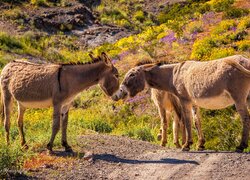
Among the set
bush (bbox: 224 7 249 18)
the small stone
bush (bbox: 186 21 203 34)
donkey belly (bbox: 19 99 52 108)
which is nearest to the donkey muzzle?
A: donkey belly (bbox: 19 99 52 108)

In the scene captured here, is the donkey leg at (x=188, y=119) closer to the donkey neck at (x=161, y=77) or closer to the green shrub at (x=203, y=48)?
the donkey neck at (x=161, y=77)

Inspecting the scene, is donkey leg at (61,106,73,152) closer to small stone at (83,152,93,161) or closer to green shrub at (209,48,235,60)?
small stone at (83,152,93,161)

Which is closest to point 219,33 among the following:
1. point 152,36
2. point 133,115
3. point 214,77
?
point 152,36

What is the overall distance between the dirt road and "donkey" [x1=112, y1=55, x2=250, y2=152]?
78 cm

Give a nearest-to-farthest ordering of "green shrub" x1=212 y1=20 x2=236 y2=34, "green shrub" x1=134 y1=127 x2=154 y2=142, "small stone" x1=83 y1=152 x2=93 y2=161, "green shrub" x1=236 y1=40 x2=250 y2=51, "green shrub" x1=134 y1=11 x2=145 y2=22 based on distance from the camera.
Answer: "small stone" x1=83 y1=152 x2=93 y2=161 < "green shrub" x1=134 y1=127 x2=154 y2=142 < "green shrub" x1=236 y1=40 x2=250 y2=51 < "green shrub" x1=212 y1=20 x2=236 y2=34 < "green shrub" x1=134 y1=11 x2=145 y2=22

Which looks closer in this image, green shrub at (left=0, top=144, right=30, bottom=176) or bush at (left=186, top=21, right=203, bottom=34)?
green shrub at (left=0, top=144, right=30, bottom=176)

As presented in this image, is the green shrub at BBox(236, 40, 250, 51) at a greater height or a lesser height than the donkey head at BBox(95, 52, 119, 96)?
greater

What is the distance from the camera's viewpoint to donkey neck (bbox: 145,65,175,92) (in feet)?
37.2

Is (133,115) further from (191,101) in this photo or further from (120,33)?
(120,33)

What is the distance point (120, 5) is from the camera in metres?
55.2

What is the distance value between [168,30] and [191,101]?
80.4ft

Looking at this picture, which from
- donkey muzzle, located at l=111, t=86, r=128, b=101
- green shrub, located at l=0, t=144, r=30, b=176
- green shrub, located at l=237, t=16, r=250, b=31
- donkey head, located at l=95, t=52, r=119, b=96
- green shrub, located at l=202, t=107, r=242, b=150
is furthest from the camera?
green shrub, located at l=237, t=16, r=250, b=31

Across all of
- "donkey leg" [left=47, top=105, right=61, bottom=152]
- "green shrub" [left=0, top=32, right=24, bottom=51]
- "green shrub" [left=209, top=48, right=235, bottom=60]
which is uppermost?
"green shrub" [left=0, top=32, right=24, bottom=51]

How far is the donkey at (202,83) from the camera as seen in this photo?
32.2 ft
